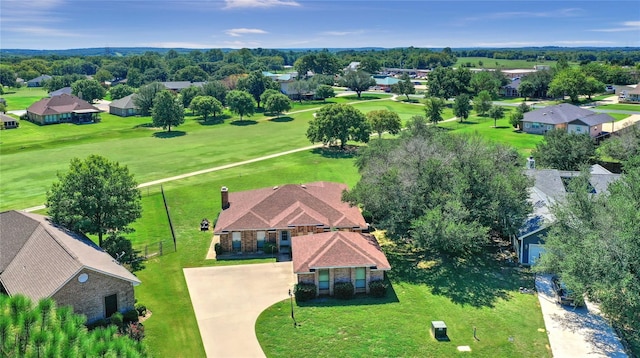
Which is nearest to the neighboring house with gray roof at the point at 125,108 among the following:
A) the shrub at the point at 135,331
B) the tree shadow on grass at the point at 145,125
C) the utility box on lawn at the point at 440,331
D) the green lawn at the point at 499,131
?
the tree shadow on grass at the point at 145,125

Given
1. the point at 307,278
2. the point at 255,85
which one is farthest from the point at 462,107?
the point at 307,278

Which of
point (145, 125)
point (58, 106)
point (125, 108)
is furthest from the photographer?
point (125, 108)

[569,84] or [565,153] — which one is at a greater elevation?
[569,84]

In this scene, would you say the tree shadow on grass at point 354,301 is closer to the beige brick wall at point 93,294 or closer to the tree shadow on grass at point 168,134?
the beige brick wall at point 93,294

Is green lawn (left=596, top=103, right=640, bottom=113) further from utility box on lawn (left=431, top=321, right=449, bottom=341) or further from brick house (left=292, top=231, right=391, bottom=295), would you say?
utility box on lawn (left=431, top=321, right=449, bottom=341)

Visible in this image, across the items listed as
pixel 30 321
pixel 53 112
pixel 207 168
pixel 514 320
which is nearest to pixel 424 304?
pixel 514 320

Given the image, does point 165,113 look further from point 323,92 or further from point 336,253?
point 336,253

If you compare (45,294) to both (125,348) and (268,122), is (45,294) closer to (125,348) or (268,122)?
(125,348)
